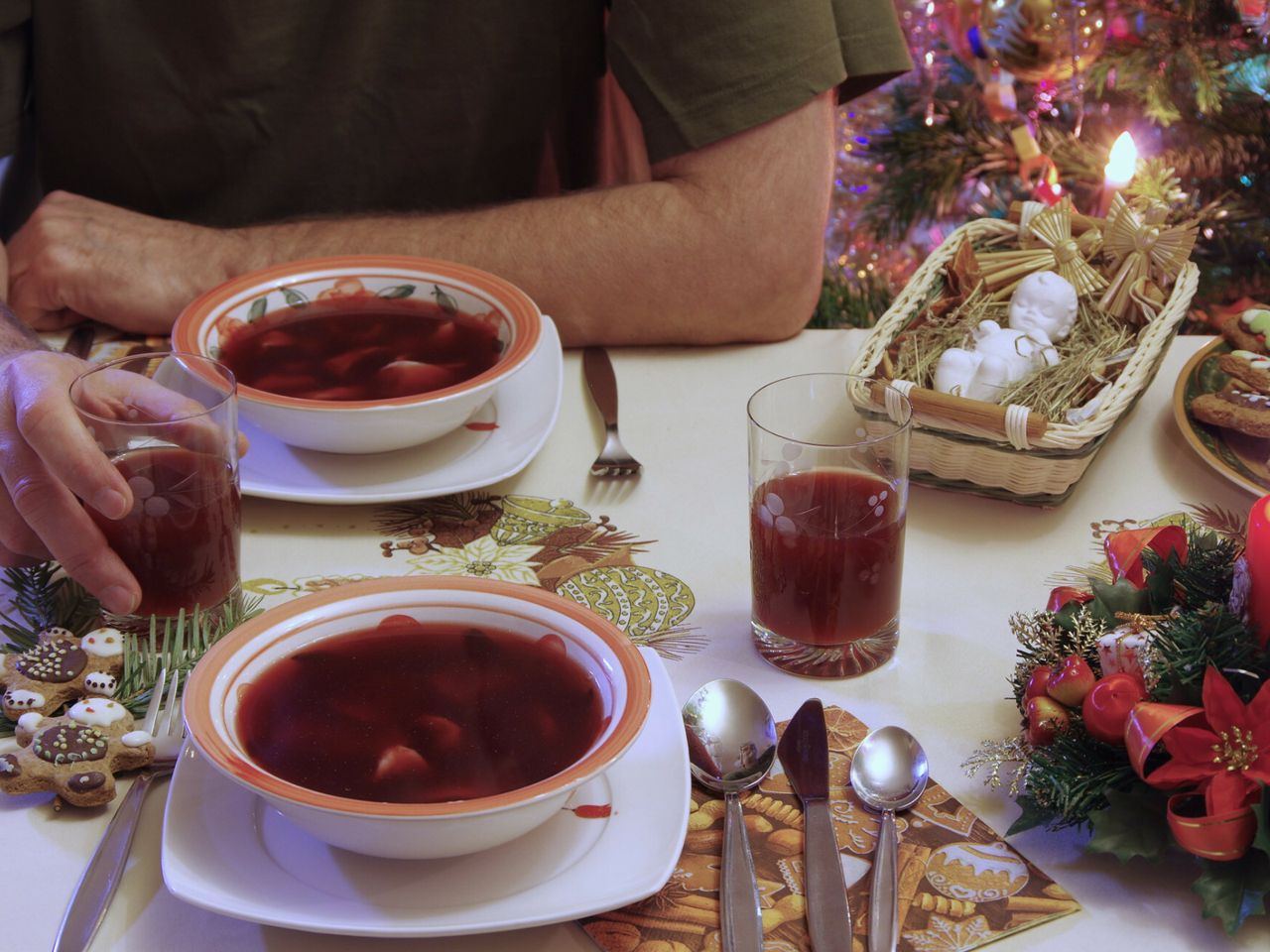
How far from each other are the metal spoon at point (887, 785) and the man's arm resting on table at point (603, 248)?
672 millimetres

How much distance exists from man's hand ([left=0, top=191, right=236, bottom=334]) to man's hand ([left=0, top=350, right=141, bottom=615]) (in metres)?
0.45

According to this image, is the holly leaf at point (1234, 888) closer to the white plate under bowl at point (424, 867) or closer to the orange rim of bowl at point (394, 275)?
the white plate under bowl at point (424, 867)

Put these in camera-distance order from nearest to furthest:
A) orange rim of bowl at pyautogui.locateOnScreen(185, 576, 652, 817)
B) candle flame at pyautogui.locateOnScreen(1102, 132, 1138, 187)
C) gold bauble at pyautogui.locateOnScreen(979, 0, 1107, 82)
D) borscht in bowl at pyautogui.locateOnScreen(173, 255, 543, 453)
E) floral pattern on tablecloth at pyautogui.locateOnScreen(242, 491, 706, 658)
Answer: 1. orange rim of bowl at pyautogui.locateOnScreen(185, 576, 652, 817)
2. floral pattern on tablecloth at pyautogui.locateOnScreen(242, 491, 706, 658)
3. borscht in bowl at pyautogui.locateOnScreen(173, 255, 543, 453)
4. candle flame at pyautogui.locateOnScreen(1102, 132, 1138, 187)
5. gold bauble at pyautogui.locateOnScreen(979, 0, 1107, 82)

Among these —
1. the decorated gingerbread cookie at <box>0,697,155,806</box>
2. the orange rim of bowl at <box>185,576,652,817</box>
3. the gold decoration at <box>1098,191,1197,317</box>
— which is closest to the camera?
the orange rim of bowl at <box>185,576,652,817</box>

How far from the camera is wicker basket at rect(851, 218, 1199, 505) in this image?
1014mm

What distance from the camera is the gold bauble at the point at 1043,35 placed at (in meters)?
1.98

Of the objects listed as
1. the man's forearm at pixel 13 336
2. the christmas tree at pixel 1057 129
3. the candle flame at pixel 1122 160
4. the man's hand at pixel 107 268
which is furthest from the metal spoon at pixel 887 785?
the candle flame at pixel 1122 160

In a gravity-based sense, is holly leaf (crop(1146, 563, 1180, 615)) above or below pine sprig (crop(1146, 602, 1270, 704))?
below

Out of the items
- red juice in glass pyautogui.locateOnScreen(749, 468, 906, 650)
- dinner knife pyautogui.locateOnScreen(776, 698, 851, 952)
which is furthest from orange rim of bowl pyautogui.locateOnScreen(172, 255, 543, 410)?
dinner knife pyautogui.locateOnScreen(776, 698, 851, 952)

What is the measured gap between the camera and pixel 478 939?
70 centimetres

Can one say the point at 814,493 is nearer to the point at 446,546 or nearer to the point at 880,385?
the point at 880,385

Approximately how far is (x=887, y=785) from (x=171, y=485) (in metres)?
0.53

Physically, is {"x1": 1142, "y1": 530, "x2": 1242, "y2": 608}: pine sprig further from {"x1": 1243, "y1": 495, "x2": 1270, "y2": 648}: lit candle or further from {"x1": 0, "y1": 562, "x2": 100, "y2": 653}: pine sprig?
{"x1": 0, "y1": 562, "x2": 100, "y2": 653}: pine sprig

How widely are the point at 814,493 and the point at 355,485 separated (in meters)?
0.42
